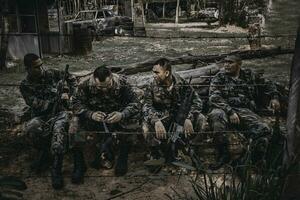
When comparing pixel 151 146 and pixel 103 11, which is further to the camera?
pixel 103 11

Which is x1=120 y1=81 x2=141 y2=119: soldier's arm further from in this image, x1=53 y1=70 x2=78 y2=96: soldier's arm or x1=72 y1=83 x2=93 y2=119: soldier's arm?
x1=53 y1=70 x2=78 y2=96: soldier's arm

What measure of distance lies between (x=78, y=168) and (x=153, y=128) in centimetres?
113

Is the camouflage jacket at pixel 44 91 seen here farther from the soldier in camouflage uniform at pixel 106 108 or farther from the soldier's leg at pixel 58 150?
the soldier's leg at pixel 58 150

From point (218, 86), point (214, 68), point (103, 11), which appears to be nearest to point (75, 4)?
point (103, 11)

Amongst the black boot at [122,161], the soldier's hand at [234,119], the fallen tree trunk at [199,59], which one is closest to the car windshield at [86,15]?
the fallen tree trunk at [199,59]

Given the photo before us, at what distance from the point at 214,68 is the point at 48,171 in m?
4.45

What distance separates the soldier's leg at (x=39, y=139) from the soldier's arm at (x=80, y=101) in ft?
1.62

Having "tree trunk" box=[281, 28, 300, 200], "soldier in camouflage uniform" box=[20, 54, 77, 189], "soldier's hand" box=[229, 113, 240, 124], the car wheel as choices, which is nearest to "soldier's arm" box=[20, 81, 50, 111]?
"soldier in camouflage uniform" box=[20, 54, 77, 189]

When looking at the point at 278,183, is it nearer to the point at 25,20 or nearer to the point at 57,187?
the point at 57,187

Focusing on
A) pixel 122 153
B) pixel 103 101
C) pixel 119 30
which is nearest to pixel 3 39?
pixel 103 101

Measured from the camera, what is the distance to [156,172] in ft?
18.5

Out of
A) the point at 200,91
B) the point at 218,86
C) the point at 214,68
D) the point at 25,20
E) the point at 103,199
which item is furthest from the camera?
the point at 25,20

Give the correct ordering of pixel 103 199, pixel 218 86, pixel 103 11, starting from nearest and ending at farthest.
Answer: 1. pixel 103 199
2. pixel 218 86
3. pixel 103 11

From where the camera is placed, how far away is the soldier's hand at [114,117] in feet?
18.5
